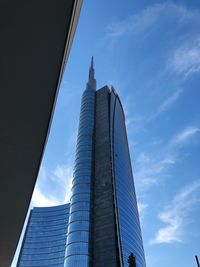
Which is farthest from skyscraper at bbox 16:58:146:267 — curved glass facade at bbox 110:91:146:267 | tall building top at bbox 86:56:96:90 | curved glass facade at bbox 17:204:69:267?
curved glass facade at bbox 17:204:69:267

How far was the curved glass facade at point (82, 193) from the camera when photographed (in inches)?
3031

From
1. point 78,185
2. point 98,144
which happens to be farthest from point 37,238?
point 98,144

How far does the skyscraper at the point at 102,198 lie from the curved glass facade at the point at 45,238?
20645 mm

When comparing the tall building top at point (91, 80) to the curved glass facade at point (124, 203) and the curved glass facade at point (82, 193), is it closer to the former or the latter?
the curved glass facade at point (82, 193)

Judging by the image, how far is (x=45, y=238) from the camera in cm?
11256

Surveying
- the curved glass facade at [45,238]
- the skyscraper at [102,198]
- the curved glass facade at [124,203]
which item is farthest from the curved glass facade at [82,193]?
the curved glass facade at [45,238]

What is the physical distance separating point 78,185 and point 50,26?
9297 cm

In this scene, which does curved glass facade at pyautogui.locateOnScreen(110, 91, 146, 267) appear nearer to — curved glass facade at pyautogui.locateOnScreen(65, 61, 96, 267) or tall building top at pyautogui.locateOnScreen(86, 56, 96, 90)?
curved glass facade at pyautogui.locateOnScreen(65, 61, 96, 267)

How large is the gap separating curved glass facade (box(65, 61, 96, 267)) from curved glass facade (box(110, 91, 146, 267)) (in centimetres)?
1033

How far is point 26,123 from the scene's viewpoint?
5.08 meters

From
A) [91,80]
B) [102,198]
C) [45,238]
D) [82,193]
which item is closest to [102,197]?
[102,198]

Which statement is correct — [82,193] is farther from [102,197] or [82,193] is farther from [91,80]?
[91,80]

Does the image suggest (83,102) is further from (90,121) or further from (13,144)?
(13,144)

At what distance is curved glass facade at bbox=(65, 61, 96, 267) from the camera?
76988mm
